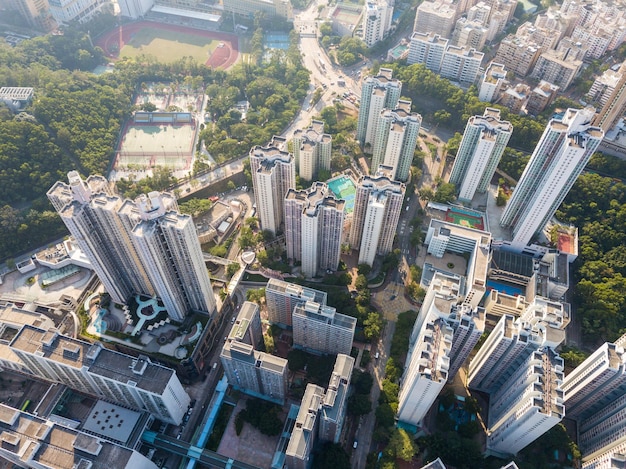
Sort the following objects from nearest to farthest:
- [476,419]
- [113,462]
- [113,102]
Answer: [113,462] < [476,419] < [113,102]

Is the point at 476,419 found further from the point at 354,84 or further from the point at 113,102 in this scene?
the point at 113,102

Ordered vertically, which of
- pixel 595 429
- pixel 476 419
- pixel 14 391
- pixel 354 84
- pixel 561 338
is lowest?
pixel 14 391

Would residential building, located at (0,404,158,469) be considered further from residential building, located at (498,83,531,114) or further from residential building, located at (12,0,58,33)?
residential building, located at (12,0,58,33)

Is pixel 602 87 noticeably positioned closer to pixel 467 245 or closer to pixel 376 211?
pixel 467 245

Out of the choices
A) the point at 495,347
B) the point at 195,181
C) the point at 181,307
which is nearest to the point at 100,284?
the point at 181,307

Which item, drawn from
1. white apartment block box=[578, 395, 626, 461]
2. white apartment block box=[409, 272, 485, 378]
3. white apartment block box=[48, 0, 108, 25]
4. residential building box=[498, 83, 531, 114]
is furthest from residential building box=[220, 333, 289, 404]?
white apartment block box=[48, 0, 108, 25]

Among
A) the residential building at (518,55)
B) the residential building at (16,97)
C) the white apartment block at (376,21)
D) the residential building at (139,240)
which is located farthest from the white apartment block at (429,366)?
the residential building at (16,97)

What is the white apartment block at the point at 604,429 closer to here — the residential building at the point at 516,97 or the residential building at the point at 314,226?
the residential building at the point at 314,226

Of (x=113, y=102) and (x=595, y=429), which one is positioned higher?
(x=113, y=102)
